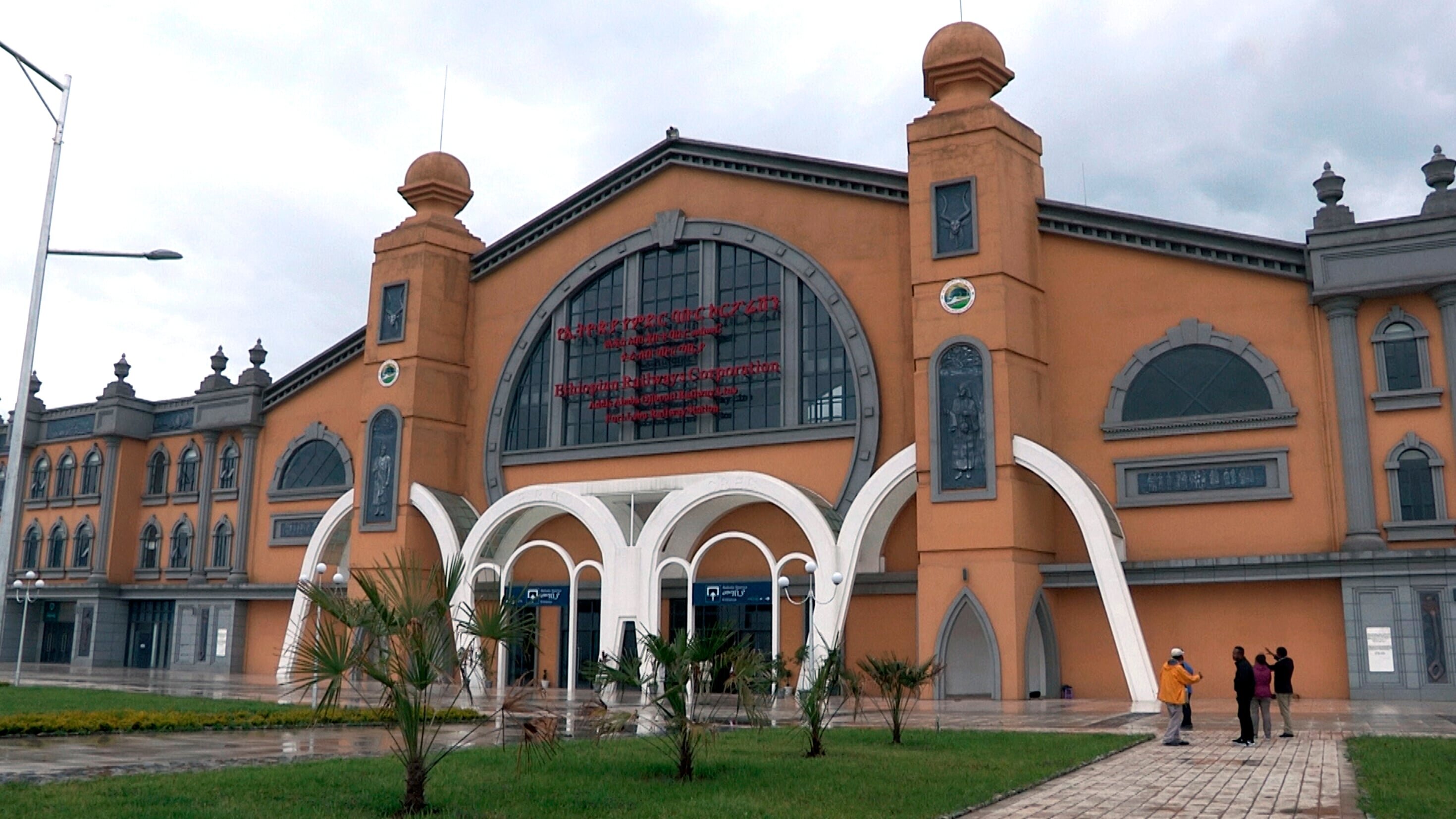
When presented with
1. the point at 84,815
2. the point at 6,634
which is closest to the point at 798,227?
the point at 84,815

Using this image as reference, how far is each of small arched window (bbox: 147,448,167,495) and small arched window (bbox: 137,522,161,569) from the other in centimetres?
149

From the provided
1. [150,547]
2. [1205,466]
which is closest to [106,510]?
[150,547]

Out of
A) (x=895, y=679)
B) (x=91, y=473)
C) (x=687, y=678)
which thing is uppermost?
(x=91, y=473)

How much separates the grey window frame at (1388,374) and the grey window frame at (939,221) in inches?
382

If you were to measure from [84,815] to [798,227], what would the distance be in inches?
1152

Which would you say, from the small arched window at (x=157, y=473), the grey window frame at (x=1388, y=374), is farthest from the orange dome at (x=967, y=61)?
the small arched window at (x=157, y=473)

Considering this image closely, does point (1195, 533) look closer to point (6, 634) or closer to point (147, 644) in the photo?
point (147, 644)

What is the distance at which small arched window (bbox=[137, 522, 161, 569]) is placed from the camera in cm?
5234

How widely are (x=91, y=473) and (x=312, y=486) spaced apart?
45.3 ft

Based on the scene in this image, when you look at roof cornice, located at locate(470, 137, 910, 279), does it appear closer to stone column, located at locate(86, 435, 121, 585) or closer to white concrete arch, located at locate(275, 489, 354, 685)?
white concrete arch, located at locate(275, 489, 354, 685)

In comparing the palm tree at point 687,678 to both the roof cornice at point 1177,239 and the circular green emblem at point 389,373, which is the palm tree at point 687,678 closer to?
the roof cornice at point 1177,239

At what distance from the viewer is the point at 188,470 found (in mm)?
51906

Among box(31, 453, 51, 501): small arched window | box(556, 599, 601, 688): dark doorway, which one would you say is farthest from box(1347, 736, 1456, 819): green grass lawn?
box(31, 453, 51, 501): small arched window

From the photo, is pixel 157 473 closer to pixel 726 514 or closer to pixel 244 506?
pixel 244 506
